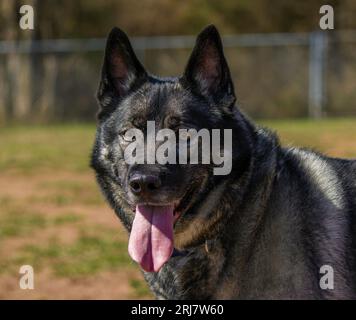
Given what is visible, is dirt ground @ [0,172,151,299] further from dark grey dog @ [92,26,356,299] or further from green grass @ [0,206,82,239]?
dark grey dog @ [92,26,356,299]

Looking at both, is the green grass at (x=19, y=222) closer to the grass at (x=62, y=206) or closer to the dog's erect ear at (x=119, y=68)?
the grass at (x=62, y=206)

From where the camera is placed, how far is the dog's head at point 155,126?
3.24 meters

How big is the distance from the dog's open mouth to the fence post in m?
15.0

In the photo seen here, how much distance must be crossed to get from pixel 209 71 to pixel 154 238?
0.85 metres

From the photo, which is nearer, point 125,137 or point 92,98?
point 125,137

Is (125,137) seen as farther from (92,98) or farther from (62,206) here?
(92,98)

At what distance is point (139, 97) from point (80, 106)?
15856 mm

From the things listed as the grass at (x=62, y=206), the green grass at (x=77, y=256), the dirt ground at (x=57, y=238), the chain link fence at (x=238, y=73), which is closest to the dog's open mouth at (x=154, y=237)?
the grass at (x=62, y=206)

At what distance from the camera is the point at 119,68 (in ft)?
12.2

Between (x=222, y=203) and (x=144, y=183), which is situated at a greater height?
(x=144, y=183)

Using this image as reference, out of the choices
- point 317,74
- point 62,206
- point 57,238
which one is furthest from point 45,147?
point 317,74

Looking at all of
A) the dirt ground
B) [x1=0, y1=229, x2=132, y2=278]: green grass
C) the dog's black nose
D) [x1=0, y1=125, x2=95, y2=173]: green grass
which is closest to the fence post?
[x1=0, y1=125, x2=95, y2=173]: green grass

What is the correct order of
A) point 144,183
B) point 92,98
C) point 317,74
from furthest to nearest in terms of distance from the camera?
1. point 92,98
2. point 317,74
3. point 144,183
